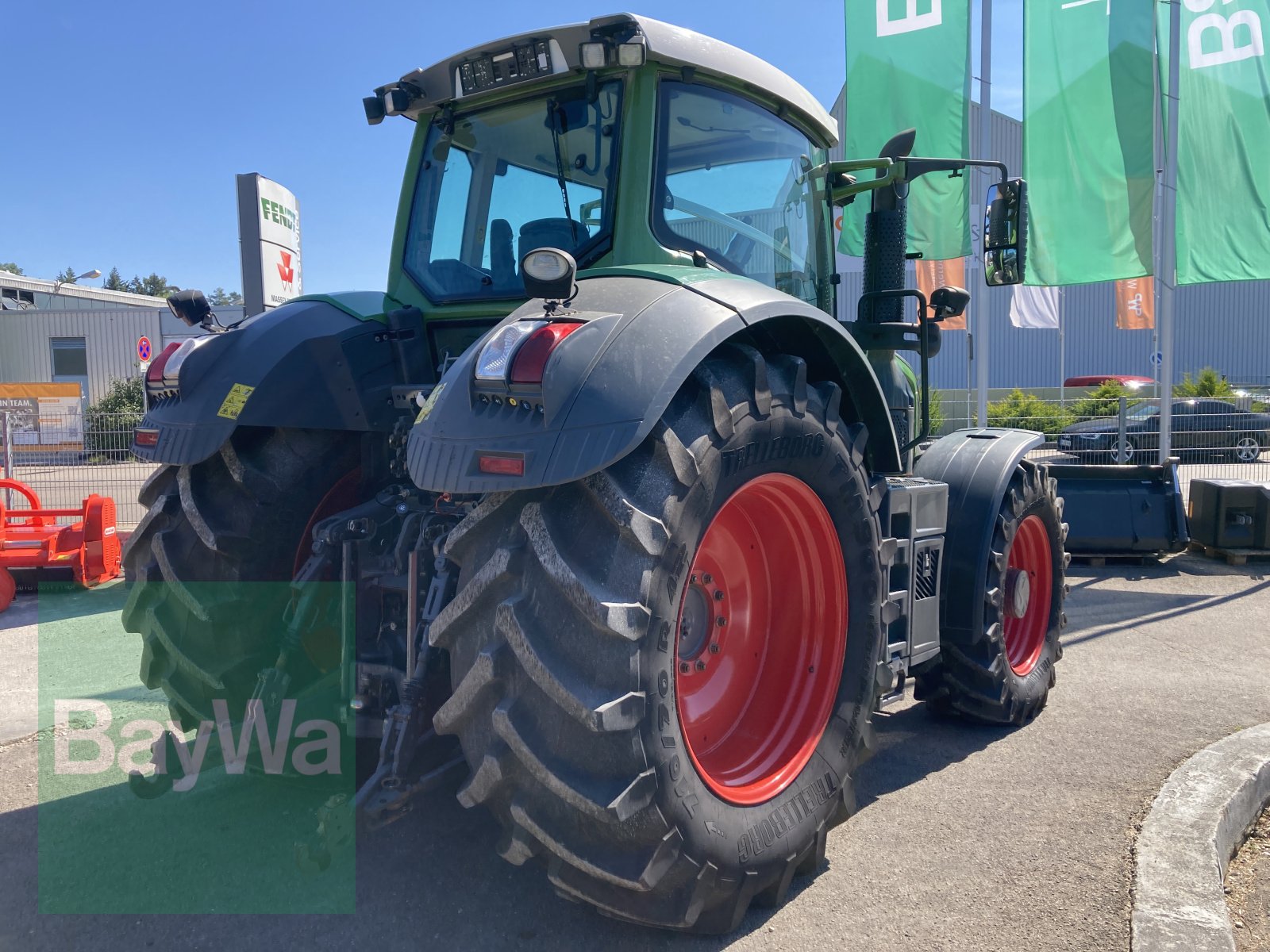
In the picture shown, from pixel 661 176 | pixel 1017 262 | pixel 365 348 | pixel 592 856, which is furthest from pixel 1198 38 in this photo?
pixel 592 856

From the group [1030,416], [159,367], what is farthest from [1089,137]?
[159,367]

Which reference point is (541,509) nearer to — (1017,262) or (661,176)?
(661,176)

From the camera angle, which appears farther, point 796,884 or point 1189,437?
point 1189,437

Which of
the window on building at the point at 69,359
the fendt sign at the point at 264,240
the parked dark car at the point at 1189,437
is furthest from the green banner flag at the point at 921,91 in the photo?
the window on building at the point at 69,359

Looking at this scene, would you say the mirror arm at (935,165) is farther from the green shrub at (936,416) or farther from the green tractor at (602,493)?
the green shrub at (936,416)

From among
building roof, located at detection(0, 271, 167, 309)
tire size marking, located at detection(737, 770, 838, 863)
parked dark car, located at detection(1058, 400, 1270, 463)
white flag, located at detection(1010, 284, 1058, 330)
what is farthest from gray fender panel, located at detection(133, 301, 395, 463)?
building roof, located at detection(0, 271, 167, 309)

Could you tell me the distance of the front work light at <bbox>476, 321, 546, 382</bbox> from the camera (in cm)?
226

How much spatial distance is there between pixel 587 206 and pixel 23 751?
332 cm

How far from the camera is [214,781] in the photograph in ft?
12.1

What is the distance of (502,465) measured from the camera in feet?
7.18

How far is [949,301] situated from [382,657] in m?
2.68

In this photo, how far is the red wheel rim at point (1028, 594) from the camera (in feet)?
15.1

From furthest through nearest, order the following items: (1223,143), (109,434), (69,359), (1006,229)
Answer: (69,359) → (1223,143) → (109,434) → (1006,229)

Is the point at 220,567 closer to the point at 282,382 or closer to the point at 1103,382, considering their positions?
the point at 282,382
